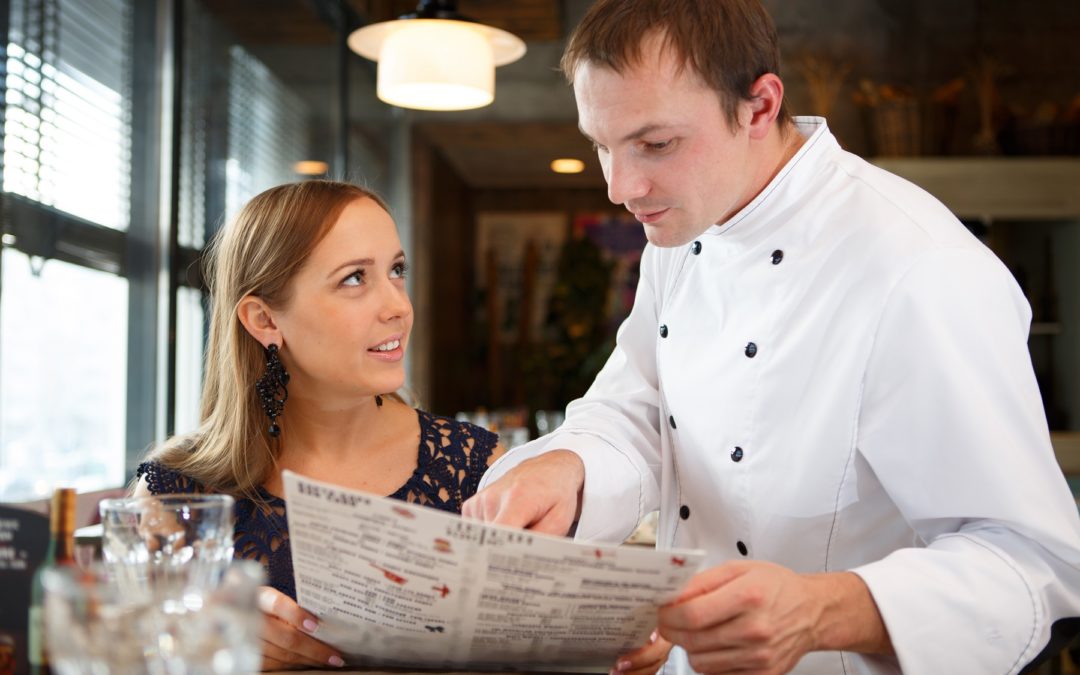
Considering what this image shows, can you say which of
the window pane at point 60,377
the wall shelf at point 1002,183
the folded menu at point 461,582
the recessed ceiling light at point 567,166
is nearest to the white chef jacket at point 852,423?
the folded menu at point 461,582

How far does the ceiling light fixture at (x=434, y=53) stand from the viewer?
279 centimetres

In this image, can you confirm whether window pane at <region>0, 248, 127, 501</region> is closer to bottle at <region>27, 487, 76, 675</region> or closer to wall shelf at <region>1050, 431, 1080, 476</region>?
bottle at <region>27, 487, 76, 675</region>

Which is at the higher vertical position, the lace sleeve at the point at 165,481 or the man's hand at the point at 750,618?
the lace sleeve at the point at 165,481

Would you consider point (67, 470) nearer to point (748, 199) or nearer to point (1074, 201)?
point (748, 199)

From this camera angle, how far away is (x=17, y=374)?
247 centimetres

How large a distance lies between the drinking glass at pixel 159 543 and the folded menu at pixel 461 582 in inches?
3.1

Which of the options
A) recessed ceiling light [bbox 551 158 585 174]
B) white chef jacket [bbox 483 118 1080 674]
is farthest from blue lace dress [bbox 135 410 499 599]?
recessed ceiling light [bbox 551 158 585 174]

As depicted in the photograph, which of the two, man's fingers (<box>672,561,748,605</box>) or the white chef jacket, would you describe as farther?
the white chef jacket

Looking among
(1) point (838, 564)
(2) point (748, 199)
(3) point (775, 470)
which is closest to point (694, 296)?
(2) point (748, 199)

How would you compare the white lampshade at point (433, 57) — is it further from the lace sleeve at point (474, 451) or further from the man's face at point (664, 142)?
the man's face at point (664, 142)

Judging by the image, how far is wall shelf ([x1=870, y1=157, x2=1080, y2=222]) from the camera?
17.3 ft

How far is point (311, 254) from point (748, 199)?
730 millimetres

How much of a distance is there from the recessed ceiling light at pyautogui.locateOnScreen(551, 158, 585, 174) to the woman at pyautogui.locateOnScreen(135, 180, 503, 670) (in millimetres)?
5503

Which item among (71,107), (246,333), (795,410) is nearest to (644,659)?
(795,410)
